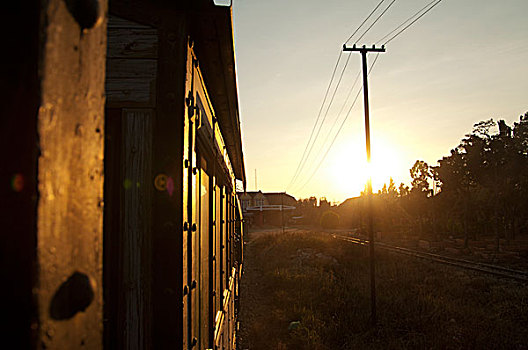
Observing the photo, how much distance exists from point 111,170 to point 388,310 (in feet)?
34.3

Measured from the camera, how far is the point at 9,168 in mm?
492

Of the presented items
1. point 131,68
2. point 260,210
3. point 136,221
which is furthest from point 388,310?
point 260,210

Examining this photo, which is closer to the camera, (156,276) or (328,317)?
(156,276)

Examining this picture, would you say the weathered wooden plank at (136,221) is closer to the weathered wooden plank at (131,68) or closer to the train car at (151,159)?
the train car at (151,159)

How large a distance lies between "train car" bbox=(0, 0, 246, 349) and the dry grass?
5.18 m

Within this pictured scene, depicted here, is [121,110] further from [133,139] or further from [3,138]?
[3,138]

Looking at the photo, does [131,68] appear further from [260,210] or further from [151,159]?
[260,210]

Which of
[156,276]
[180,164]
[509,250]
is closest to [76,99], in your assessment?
[180,164]

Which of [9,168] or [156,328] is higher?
[9,168]

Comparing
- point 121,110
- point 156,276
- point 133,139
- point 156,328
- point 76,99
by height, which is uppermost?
point 121,110

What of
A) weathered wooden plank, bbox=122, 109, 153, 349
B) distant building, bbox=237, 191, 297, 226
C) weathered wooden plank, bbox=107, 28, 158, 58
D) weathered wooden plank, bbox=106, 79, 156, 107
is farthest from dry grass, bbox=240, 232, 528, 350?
distant building, bbox=237, 191, 297, 226

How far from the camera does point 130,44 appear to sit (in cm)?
187

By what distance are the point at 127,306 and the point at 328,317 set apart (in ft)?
29.5

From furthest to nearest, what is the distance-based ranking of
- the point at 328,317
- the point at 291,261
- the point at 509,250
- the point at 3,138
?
the point at 509,250 < the point at 291,261 < the point at 328,317 < the point at 3,138
